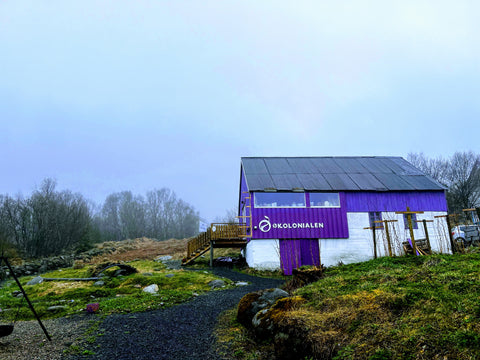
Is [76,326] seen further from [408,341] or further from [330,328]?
[408,341]

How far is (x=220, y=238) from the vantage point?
67.0 feet

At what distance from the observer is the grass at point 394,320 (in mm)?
4020

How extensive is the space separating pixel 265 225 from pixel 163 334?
39.2ft

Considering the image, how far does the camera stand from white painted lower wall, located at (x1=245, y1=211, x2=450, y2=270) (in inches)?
719

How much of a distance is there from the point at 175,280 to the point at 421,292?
11119 mm

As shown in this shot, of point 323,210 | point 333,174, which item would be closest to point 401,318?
point 323,210

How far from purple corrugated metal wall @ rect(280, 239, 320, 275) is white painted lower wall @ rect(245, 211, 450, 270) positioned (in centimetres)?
31

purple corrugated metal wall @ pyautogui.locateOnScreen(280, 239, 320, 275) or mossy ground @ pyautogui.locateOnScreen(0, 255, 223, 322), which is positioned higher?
purple corrugated metal wall @ pyautogui.locateOnScreen(280, 239, 320, 275)

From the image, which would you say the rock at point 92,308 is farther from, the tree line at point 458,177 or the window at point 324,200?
the tree line at point 458,177

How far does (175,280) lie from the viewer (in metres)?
14.4

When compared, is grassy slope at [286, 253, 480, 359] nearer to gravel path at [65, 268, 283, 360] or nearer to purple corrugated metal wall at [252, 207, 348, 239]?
gravel path at [65, 268, 283, 360]

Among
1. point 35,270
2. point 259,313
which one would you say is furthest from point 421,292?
point 35,270

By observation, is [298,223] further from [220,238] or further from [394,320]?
[394,320]

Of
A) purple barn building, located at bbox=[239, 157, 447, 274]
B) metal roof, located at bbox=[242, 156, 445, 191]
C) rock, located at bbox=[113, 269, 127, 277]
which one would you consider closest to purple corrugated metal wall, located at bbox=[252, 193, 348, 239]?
purple barn building, located at bbox=[239, 157, 447, 274]
